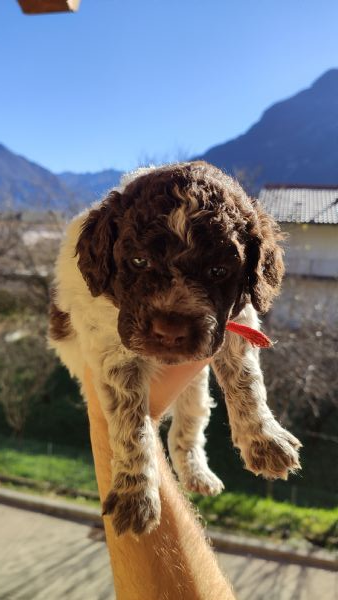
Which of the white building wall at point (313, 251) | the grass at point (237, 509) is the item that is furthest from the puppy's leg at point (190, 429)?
the grass at point (237, 509)

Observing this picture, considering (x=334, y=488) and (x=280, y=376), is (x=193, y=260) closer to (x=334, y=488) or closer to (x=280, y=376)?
(x=280, y=376)

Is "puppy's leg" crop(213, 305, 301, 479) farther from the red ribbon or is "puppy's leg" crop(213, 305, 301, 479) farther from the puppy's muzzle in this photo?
the puppy's muzzle

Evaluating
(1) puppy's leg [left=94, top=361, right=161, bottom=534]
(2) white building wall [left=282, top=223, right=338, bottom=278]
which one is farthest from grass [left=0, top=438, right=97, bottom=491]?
(1) puppy's leg [left=94, top=361, right=161, bottom=534]

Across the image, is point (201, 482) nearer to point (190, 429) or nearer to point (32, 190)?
point (190, 429)

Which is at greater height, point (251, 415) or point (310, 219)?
point (310, 219)

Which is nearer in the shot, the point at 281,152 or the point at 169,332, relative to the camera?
the point at 169,332

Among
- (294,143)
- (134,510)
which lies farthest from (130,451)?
(294,143)

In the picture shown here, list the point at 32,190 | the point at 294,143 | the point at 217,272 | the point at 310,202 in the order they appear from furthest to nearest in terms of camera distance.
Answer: the point at 32,190 → the point at 294,143 → the point at 310,202 → the point at 217,272

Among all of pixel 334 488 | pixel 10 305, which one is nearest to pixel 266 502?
pixel 334 488
